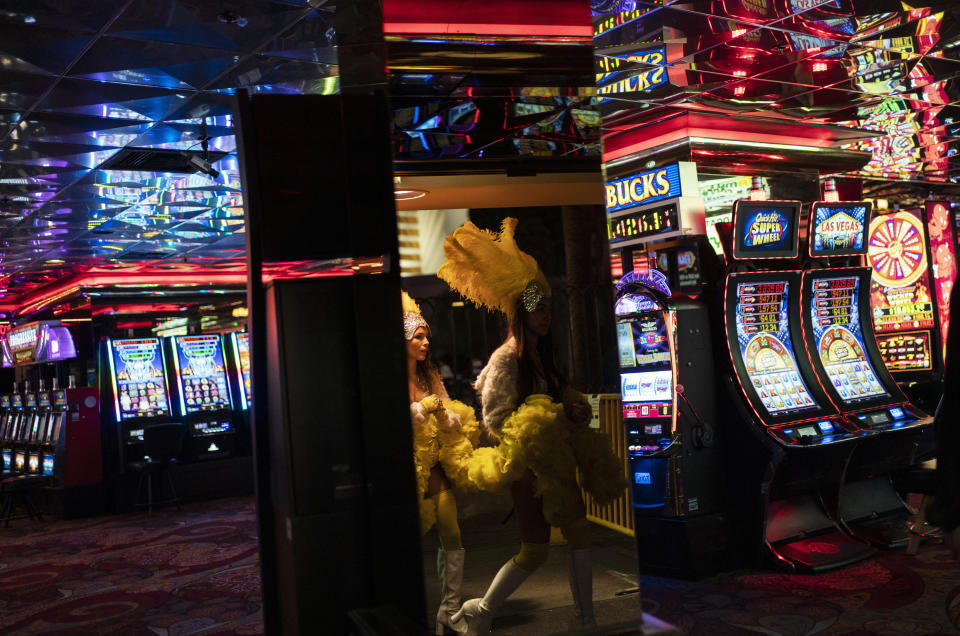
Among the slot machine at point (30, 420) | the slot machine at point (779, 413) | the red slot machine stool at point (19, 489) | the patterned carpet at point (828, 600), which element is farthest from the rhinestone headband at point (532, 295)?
the slot machine at point (30, 420)

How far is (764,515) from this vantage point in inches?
178

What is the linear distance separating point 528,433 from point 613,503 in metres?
0.28

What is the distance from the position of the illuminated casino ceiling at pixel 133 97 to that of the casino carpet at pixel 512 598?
2.56m

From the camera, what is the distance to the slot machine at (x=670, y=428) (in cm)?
455

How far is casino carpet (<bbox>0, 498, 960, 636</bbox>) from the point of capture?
2146 millimetres

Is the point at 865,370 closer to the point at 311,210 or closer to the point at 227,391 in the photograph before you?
the point at 311,210

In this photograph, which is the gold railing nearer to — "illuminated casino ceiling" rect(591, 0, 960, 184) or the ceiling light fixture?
the ceiling light fixture

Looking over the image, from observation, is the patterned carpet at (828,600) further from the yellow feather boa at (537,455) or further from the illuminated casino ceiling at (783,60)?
the illuminated casino ceiling at (783,60)

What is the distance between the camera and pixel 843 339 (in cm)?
512

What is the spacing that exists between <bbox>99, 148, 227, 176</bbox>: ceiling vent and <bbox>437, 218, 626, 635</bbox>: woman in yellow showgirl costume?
3.81m

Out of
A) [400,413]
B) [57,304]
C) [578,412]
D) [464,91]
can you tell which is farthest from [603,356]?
[57,304]

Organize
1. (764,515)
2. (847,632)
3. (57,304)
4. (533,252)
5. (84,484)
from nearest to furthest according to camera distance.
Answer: (533,252)
(847,632)
(764,515)
(84,484)
(57,304)

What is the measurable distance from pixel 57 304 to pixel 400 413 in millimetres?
9935

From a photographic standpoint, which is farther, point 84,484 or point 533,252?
point 84,484
